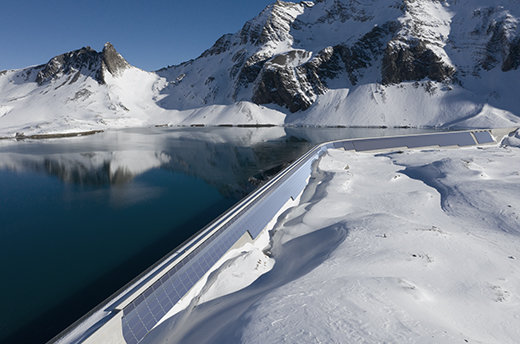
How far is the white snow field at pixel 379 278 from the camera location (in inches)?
187

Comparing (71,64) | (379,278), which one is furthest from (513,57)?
(71,64)

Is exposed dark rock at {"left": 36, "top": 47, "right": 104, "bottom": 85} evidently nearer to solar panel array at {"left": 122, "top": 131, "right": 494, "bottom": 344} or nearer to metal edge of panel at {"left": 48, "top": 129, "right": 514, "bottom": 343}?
solar panel array at {"left": 122, "top": 131, "right": 494, "bottom": 344}

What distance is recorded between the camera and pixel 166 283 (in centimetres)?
677

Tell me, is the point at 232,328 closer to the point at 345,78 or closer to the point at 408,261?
the point at 408,261

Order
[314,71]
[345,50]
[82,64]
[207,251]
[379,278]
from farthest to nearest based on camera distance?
[82,64] → [345,50] → [314,71] → [207,251] → [379,278]

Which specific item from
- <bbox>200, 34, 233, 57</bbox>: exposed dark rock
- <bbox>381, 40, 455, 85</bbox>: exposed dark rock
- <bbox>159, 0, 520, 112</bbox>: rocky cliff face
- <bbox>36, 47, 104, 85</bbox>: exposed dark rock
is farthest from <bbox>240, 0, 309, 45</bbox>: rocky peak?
<bbox>36, 47, 104, 85</bbox>: exposed dark rock

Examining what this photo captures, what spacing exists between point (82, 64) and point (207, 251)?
165m

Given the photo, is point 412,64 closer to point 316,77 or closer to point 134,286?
point 316,77

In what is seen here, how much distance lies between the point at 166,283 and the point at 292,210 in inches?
345

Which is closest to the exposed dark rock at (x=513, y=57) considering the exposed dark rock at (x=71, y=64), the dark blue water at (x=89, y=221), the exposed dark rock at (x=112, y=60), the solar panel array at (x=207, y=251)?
the dark blue water at (x=89, y=221)

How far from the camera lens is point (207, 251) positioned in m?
8.62

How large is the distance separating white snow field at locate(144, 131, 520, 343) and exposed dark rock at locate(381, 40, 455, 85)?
95.2 meters

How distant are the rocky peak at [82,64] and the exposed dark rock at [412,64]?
129 m

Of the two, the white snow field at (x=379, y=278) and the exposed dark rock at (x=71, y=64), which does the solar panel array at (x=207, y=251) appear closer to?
the white snow field at (x=379, y=278)
